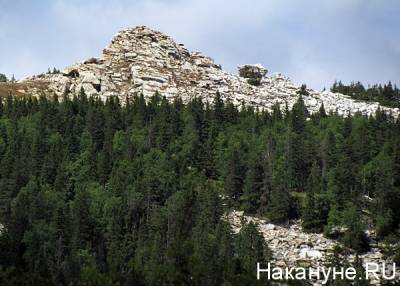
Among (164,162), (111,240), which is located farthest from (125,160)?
(111,240)

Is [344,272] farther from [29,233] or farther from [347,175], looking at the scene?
[29,233]

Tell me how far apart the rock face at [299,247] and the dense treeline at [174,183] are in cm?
244

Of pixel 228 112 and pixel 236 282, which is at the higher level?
pixel 228 112

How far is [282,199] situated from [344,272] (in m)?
29.5

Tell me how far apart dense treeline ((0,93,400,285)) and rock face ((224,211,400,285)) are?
2.44 m

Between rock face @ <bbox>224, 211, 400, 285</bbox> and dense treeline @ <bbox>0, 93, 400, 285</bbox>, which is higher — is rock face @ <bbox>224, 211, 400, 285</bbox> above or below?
below

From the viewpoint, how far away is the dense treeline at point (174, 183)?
10450 centimetres

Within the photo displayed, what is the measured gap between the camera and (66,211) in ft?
401

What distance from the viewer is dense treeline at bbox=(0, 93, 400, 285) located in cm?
10450

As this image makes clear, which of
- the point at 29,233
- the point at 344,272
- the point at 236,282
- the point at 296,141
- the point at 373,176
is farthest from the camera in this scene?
the point at 296,141

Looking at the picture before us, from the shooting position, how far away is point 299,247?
4402 inches

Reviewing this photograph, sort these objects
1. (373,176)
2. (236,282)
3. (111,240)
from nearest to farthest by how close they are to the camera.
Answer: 1. (236,282)
2. (111,240)
3. (373,176)

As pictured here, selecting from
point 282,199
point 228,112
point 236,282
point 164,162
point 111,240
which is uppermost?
point 228,112

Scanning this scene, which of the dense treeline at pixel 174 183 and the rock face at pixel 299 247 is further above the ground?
the dense treeline at pixel 174 183
